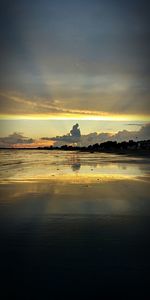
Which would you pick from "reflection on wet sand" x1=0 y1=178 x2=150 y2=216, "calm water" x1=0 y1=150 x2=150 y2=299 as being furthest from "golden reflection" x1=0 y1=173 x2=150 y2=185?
"calm water" x1=0 y1=150 x2=150 y2=299

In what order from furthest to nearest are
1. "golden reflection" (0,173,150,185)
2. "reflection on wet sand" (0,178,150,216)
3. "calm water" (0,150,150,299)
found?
1. "golden reflection" (0,173,150,185)
2. "reflection on wet sand" (0,178,150,216)
3. "calm water" (0,150,150,299)

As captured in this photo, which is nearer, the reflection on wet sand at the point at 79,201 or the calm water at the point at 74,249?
the calm water at the point at 74,249

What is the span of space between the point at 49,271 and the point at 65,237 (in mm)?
1992

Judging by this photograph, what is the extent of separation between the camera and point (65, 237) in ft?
24.4

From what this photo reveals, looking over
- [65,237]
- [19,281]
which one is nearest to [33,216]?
[65,237]

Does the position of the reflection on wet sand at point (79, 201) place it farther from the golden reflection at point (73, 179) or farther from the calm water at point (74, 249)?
the golden reflection at point (73, 179)

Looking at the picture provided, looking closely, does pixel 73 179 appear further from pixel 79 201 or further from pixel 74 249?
pixel 74 249

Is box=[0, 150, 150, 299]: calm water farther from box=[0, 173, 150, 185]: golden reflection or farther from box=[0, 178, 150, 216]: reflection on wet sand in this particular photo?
box=[0, 173, 150, 185]: golden reflection

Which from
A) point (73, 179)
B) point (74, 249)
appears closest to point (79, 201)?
point (74, 249)

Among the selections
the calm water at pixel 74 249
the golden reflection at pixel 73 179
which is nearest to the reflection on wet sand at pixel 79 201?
the calm water at pixel 74 249

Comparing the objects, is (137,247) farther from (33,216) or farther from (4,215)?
(4,215)

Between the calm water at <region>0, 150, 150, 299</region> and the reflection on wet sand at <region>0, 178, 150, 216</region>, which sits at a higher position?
the calm water at <region>0, 150, 150, 299</region>

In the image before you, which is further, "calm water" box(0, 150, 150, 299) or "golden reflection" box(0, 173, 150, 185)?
"golden reflection" box(0, 173, 150, 185)

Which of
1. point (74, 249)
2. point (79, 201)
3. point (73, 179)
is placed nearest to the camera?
point (74, 249)
